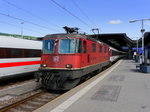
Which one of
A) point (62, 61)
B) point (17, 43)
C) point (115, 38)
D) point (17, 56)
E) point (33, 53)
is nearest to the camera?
point (62, 61)

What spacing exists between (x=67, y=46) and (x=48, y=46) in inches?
43.8

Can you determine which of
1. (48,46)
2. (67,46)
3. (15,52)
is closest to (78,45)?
(67,46)

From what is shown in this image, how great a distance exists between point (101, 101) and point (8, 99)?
405cm

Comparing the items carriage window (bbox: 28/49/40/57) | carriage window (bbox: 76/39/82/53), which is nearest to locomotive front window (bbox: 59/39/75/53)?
carriage window (bbox: 76/39/82/53)

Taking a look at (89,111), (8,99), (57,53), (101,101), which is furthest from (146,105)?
(8,99)

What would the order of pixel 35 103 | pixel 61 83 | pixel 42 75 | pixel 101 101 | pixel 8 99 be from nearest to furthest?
pixel 101 101 < pixel 35 103 < pixel 8 99 < pixel 61 83 < pixel 42 75

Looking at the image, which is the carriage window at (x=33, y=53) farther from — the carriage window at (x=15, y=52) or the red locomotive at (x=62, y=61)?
the red locomotive at (x=62, y=61)

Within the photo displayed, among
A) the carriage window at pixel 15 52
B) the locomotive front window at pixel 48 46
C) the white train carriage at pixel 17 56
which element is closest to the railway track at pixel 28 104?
the locomotive front window at pixel 48 46

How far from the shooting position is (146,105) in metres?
4.96

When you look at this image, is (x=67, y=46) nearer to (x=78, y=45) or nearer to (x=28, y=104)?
(x=78, y=45)

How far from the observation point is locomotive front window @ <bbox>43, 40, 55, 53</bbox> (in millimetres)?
8164

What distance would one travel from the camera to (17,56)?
9992mm

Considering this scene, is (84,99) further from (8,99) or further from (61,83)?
(8,99)

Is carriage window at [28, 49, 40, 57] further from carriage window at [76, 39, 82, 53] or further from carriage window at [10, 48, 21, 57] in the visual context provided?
carriage window at [76, 39, 82, 53]
